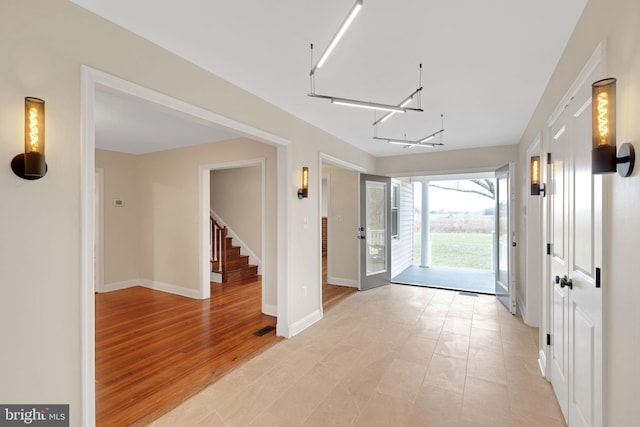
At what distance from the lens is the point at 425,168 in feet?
19.2

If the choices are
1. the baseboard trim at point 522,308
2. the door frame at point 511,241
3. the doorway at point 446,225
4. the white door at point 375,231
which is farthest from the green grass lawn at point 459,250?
the door frame at point 511,241

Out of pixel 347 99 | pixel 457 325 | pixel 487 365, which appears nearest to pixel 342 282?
pixel 457 325

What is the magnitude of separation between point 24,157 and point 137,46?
41.9 inches

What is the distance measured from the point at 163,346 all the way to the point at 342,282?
3593mm

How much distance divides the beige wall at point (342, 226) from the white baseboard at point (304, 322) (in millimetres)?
2003

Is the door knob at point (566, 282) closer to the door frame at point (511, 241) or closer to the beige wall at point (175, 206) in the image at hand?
the door frame at point (511, 241)

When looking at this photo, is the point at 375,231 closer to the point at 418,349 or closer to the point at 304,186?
the point at 304,186

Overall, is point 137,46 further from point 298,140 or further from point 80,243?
point 298,140

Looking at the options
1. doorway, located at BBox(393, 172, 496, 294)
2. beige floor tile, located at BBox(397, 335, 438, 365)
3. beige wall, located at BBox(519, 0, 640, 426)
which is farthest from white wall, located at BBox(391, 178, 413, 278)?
beige wall, located at BBox(519, 0, 640, 426)

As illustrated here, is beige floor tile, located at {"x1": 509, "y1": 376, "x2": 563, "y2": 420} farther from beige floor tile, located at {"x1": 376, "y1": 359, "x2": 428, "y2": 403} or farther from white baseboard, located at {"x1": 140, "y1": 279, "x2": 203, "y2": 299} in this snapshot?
white baseboard, located at {"x1": 140, "y1": 279, "x2": 203, "y2": 299}

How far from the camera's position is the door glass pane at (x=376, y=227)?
584cm

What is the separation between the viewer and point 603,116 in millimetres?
1259

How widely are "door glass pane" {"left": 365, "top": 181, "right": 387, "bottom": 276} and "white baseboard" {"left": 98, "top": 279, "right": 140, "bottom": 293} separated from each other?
470 centimetres

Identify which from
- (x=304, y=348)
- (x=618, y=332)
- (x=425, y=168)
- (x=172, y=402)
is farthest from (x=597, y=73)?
(x=425, y=168)
